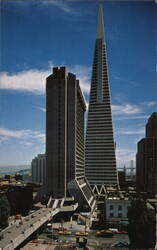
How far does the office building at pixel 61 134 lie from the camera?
63.8ft

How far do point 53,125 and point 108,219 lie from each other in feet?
25.8

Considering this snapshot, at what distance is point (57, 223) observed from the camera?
1533cm

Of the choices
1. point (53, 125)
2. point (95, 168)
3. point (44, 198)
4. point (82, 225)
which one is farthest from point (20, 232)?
point (95, 168)

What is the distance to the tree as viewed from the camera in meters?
8.69

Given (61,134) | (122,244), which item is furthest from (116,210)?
(61,134)

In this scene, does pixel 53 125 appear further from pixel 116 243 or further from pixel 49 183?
pixel 116 243

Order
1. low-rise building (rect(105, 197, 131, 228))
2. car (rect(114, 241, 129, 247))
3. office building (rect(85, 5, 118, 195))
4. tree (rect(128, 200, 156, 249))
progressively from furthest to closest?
office building (rect(85, 5, 118, 195))
low-rise building (rect(105, 197, 131, 228))
car (rect(114, 241, 129, 247))
tree (rect(128, 200, 156, 249))

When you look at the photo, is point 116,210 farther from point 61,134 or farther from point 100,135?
point 100,135

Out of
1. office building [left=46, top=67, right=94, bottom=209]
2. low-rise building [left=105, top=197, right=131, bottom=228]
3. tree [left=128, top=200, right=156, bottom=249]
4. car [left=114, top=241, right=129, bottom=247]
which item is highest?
office building [left=46, top=67, right=94, bottom=209]

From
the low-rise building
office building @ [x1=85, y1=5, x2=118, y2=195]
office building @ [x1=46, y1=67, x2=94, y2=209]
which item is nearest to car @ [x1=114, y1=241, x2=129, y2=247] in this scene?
the low-rise building

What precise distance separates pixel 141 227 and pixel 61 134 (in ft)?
37.7

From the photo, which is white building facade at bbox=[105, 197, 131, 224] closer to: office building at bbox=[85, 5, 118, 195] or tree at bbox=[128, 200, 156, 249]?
tree at bbox=[128, 200, 156, 249]

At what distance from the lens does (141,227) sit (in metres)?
8.93

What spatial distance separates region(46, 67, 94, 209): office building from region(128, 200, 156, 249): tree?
10061 mm
